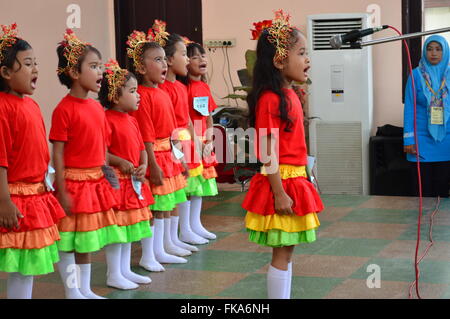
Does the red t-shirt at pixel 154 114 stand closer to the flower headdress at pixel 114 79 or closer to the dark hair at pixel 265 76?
the flower headdress at pixel 114 79

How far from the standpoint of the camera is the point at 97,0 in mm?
7902

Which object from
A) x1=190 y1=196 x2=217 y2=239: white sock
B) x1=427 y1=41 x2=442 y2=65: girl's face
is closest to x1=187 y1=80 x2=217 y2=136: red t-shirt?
x1=190 y1=196 x2=217 y2=239: white sock

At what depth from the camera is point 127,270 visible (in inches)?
156

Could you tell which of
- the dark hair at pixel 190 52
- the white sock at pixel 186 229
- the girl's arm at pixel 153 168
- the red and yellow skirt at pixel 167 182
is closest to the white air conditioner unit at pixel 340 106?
the dark hair at pixel 190 52

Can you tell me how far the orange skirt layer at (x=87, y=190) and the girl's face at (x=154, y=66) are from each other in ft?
2.62

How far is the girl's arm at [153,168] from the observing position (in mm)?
4117

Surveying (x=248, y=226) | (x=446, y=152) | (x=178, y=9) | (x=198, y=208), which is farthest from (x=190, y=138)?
(x=178, y=9)

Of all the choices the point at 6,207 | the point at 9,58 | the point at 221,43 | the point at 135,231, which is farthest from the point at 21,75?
the point at 221,43

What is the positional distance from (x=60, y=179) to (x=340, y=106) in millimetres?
4120

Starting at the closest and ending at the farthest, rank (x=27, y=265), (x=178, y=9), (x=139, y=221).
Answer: (x=27, y=265), (x=139, y=221), (x=178, y=9)

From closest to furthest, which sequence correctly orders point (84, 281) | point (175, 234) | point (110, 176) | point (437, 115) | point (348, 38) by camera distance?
Result: point (348, 38) → point (84, 281) → point (110, 176) → point (175, 234) → point (437, 115)

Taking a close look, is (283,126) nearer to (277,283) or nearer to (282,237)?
(282,237)
